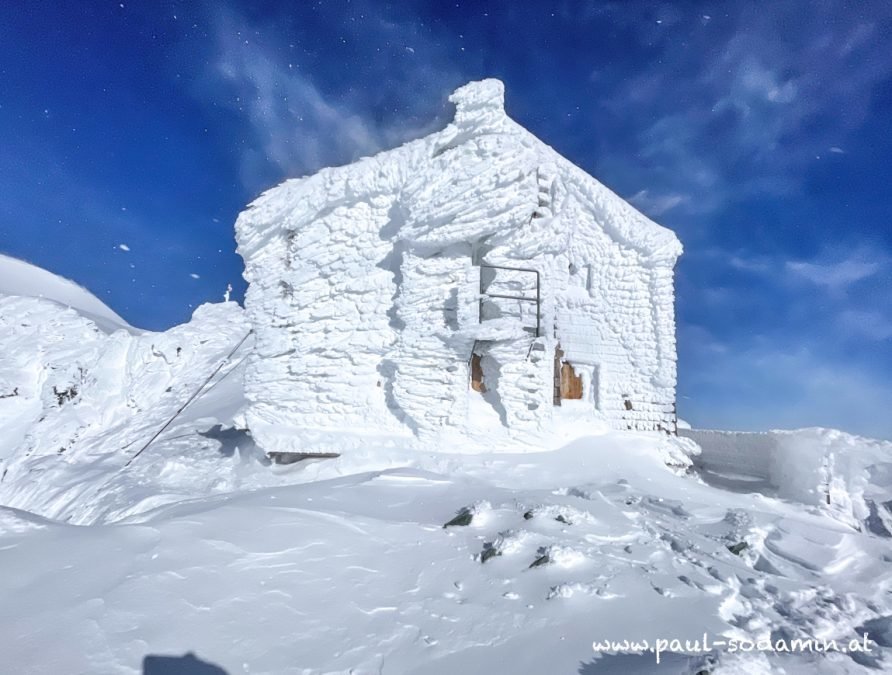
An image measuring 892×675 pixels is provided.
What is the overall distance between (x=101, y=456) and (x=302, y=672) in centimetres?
1591

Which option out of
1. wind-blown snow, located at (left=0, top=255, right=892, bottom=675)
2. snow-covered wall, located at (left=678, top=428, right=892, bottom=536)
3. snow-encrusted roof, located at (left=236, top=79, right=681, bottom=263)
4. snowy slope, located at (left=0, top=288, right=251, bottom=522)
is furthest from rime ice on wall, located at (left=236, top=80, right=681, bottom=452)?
snowy slope, located at (left=0, top=288, right=251, bottom=522)

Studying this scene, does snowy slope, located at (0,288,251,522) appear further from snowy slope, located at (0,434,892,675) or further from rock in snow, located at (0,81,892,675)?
snowy slope, located at (0,434,892,675)

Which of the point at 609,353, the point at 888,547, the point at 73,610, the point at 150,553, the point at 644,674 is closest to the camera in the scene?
the point at 644,674

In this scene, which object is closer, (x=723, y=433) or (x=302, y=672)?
(x=302, y=672)

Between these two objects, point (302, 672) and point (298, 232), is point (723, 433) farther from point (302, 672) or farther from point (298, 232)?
point (302, 672)

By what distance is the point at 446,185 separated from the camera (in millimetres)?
8922

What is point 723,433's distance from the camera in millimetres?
13086

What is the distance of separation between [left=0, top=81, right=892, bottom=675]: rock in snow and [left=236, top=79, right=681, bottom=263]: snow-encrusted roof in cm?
5

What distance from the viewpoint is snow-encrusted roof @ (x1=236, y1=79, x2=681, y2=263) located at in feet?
28.7

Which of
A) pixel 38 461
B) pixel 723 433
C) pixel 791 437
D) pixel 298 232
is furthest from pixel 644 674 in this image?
pixel 38 461

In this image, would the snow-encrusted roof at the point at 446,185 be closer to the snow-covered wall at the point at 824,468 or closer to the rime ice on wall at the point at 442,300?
the rime ice on wall at the point at 442,300

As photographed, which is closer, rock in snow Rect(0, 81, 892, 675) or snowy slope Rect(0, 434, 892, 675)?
snowy slope Rect(0, 434, 892, 675)

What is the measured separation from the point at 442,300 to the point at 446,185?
2.27 metres

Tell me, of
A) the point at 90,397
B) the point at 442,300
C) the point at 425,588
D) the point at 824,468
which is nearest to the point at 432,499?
the point at 425,588
